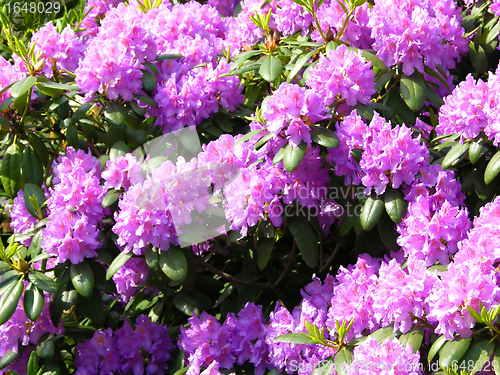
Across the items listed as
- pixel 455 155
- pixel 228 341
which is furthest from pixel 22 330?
pixel 455 155

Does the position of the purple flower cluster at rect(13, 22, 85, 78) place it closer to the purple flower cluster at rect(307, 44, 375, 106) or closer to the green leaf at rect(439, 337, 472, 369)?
the purple flower cluster at rect(307, 44, 375, 106)

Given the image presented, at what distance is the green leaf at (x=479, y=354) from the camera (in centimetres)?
135

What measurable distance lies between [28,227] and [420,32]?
5.38 feet

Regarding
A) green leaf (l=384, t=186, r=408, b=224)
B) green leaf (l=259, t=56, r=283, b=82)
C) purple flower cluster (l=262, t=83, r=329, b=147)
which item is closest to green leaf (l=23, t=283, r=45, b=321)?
purple flower cluster (l=262, t=83, r=329, b=147)

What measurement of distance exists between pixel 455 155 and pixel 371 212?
326 mm

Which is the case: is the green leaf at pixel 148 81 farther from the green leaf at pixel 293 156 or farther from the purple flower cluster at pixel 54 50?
the green leaf at pixel 293 156

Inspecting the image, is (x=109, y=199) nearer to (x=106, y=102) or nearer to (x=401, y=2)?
(x=106, y=102)

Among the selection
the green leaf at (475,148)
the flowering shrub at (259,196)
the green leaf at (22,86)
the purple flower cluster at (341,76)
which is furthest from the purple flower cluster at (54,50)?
the green leaf at (475,148)

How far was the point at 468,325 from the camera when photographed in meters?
1.39

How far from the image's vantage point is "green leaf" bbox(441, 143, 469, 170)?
1.71 meters

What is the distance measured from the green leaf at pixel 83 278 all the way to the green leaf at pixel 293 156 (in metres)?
0.78

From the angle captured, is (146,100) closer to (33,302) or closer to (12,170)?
(12,170)

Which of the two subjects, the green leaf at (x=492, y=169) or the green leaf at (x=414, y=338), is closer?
the green leaf at (x=414, y=338)

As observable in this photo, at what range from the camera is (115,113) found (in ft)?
6.36
